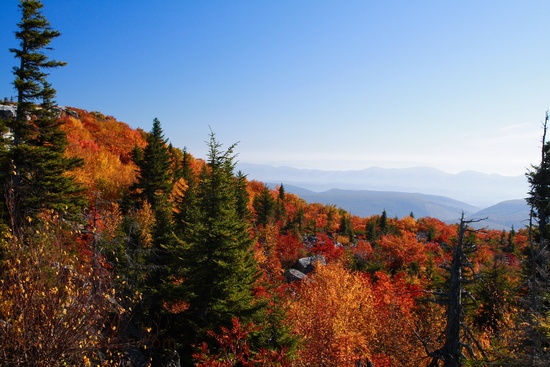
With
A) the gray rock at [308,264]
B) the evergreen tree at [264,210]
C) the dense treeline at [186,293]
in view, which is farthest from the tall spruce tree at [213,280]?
the evergreen tree at [264,210]

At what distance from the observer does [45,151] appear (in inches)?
662

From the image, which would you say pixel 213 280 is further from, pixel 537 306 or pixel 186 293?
pixel 537 306

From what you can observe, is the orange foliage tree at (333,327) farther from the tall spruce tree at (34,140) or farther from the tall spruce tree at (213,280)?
the tall spruce tree at (34,140)

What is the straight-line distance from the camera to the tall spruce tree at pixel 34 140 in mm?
15906

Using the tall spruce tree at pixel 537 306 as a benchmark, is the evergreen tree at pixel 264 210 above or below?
below

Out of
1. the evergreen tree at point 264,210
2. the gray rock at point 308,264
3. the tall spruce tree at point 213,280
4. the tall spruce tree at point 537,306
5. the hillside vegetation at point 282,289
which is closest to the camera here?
the tall spruce tree at point 537,306

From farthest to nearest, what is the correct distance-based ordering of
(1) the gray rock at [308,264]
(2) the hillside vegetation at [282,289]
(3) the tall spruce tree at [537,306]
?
(1) the gray rock at [308,264] < (2) the hillside vegetation at [282,289] < (3) the tall spruce tree at [537,306]

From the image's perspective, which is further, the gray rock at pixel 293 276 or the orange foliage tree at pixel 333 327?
the gray rock at pixel 293 276

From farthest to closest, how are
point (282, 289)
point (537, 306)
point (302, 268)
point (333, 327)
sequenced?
point (302, 268)
point (282, 289)
point (333, 327)
point (537, 306)

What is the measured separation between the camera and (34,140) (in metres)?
17.3

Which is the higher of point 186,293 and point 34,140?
point 34,140

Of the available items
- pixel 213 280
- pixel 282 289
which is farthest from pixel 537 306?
pixel 282 289

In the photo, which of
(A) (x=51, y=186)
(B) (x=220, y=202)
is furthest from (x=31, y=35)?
(B) (x=220, y=202)

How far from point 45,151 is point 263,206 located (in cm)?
3817
